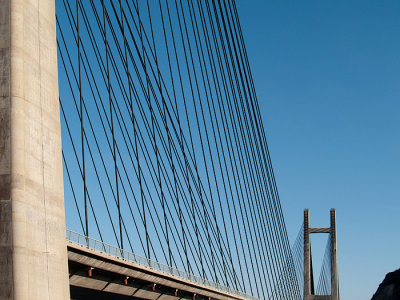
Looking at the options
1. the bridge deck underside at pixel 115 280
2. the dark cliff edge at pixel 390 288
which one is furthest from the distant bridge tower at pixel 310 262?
the bridge deck underside at pixel 115 280

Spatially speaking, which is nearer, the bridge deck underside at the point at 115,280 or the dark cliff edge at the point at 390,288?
the bridge deck underside at the point at 115,280

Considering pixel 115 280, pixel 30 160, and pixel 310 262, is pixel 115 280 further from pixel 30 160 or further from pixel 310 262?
pixel 310 262

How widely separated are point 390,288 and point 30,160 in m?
132

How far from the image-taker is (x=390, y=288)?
441 feet

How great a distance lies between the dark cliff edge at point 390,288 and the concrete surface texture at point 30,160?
12296cm

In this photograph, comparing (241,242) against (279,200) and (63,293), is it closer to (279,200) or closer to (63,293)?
(279,200)

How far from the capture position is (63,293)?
50.0 ft

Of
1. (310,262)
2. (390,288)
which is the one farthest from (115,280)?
(390,288)

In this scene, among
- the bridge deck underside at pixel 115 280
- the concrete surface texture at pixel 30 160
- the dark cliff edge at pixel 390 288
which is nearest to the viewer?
the concrete surface texture at pixel 30 160

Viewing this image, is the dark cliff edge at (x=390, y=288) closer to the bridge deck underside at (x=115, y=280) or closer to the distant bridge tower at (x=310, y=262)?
the distant bridge tower at (x=310, y=262)

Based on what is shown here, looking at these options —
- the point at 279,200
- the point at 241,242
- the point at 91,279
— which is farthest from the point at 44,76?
the point at 279,200

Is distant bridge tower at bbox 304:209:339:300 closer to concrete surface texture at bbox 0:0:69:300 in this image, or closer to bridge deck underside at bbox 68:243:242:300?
bridge deck underside at bbox 68:243:242:300

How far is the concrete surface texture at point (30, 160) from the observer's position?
13609mm

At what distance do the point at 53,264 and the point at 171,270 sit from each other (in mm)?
23794
